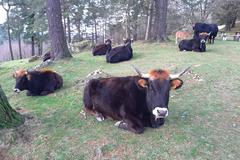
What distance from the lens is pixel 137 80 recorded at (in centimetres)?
530

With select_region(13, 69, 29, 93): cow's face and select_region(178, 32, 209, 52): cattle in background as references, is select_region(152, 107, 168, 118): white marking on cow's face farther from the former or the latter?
select_region(178, 32, 209, 52): cattle in background

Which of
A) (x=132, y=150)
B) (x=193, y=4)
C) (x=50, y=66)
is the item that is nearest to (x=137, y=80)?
(x=132, y=150)

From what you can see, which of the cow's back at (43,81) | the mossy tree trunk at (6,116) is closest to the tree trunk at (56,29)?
the cow's back at (43,81)

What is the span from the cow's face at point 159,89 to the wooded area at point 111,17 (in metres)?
17.5

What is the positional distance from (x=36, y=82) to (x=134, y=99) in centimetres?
399

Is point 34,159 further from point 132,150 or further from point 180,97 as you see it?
point 180,97

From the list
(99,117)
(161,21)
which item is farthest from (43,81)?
(161,21)

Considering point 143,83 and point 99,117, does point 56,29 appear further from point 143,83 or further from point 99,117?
point 143,83

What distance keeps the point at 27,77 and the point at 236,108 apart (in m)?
5.12

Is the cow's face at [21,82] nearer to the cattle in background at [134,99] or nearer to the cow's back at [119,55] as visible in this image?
the cattle in background at [134,99]

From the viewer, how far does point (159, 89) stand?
478 cm

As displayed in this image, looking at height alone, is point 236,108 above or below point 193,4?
below

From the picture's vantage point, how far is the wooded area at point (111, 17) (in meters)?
25.2

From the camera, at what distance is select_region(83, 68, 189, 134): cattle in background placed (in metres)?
4.80
